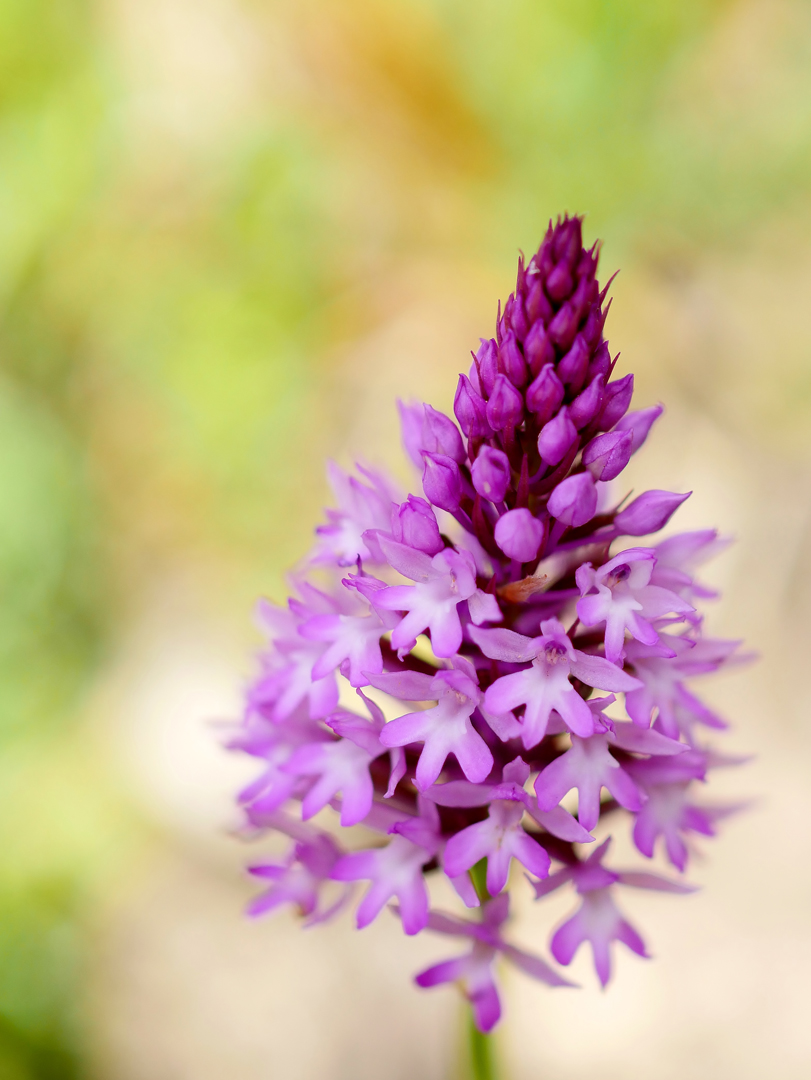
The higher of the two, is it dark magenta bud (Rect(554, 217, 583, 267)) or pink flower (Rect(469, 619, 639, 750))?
dark magenta bud (Rect(554, 217, 583, 267))

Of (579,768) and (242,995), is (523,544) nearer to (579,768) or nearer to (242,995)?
(579,768)

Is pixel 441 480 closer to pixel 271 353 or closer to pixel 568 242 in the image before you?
pixel 568 242

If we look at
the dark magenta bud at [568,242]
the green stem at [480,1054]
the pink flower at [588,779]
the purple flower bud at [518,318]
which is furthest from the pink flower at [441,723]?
the green stem at [480,1054]

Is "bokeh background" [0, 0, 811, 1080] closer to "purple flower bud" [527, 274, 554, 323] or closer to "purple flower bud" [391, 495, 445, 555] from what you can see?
"purple flower bud" [391, 495, 445, 555]

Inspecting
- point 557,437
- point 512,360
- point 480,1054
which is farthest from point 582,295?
point 480,1054

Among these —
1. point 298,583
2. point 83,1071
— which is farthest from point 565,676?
point 83,1071

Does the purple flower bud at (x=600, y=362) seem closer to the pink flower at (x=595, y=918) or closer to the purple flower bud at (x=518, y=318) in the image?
the purple flower bud at (x=518, y=318)

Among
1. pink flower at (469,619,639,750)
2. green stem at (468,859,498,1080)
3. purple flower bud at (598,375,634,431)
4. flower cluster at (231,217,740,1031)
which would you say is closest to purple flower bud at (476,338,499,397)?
flower cluster at (231,217,740,1031)
